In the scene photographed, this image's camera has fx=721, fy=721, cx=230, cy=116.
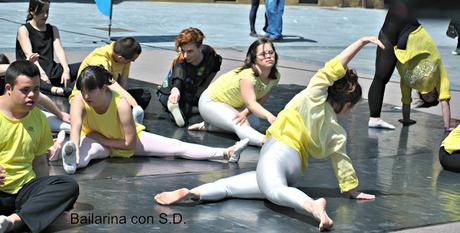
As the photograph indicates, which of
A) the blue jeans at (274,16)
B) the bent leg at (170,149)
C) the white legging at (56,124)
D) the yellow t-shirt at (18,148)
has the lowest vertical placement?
the blue jeans at (274,16)

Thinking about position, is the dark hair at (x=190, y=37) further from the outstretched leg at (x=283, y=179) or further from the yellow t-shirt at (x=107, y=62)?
the outstretched leg at (x=283, y=179)

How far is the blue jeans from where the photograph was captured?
16.5 metres

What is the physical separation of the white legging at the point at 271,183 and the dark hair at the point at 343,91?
414 millimetres

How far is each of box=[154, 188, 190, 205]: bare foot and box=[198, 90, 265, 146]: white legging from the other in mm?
2025

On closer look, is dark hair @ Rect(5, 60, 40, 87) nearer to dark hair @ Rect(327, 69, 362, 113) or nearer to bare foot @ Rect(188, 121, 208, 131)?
dark hair @ Rect(327, 69, 362, 113)

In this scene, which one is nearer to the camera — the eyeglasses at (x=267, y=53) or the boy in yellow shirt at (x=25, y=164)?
the boy in yellow shirt at (x=25, y=164)

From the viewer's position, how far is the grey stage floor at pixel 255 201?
387 centimetres

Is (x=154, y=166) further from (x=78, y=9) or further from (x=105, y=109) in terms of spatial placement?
(x=78, y=9)

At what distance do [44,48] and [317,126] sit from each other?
4636mm

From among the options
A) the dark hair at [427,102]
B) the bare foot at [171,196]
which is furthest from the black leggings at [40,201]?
the dark hair at [427,102]

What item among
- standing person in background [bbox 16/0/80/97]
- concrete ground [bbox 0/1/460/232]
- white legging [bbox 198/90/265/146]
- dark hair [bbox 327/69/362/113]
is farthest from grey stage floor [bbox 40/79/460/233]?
standing person in background [bbox 16/0/80/97]

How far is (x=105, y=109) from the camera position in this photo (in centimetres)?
510

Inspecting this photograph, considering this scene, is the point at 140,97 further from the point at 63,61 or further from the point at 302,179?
the point at 302,179

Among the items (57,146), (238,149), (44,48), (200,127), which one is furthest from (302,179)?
(44,48)
